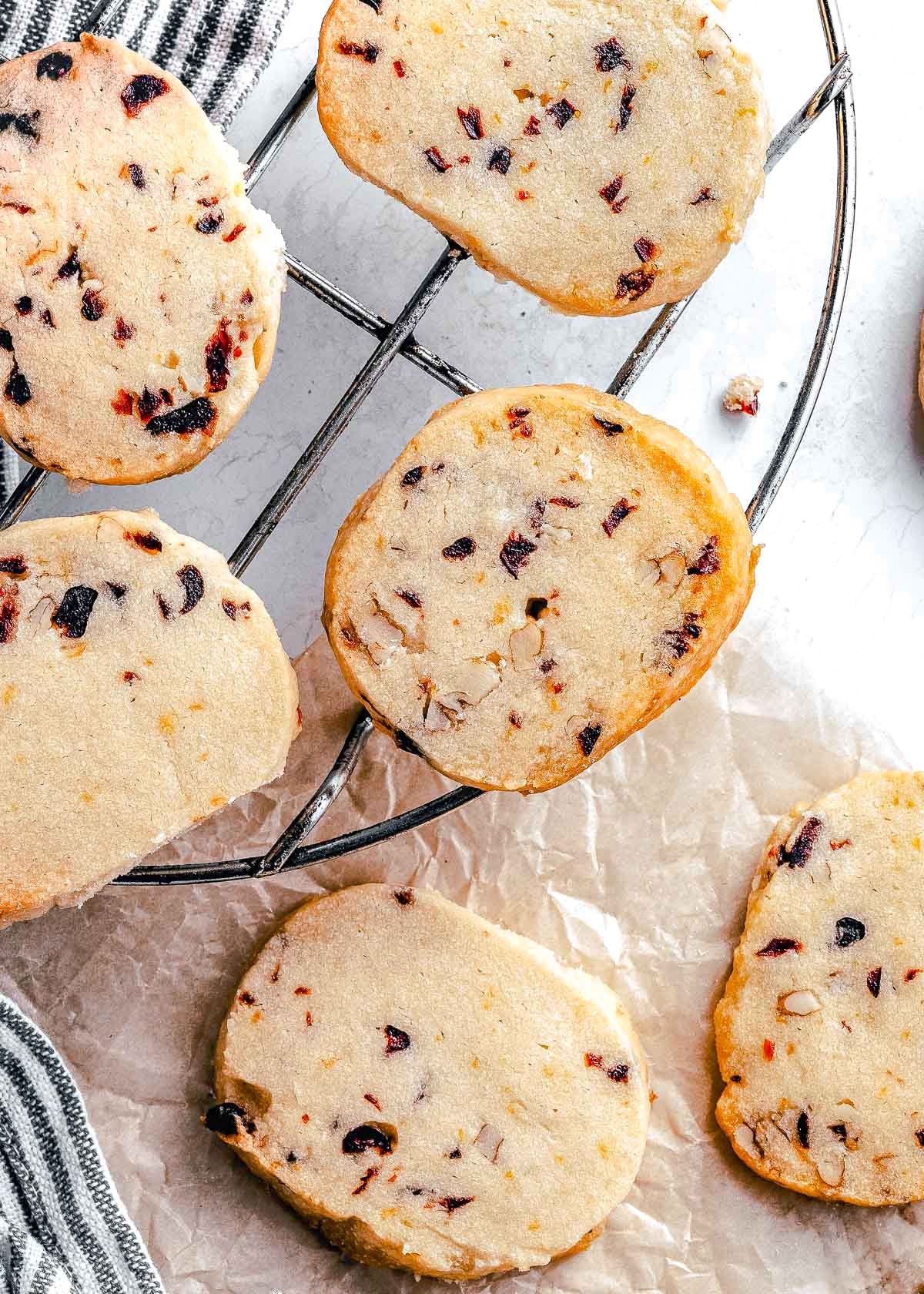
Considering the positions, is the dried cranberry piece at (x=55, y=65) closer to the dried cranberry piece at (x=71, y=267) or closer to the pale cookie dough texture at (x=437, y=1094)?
the dried cranberry piece at (x=71, y=267)

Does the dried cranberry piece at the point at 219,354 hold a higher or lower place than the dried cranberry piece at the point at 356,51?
lower

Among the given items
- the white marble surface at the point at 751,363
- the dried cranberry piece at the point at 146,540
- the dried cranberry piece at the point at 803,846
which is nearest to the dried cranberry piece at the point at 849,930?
the dried cranberry piece at the point at 803,846

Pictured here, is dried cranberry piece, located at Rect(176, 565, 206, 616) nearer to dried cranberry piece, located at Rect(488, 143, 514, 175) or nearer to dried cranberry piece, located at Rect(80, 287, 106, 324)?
dried cranberry piece, located at Rect(80, 287, 106, 324)

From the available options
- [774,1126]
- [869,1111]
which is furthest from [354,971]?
[869,1111]

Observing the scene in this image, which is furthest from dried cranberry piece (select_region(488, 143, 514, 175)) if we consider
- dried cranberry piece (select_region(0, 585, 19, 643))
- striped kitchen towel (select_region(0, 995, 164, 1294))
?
striped kitchen towel (select_region(0, 995, 164, 1294))

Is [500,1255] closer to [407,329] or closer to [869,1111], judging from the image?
[869,1111]

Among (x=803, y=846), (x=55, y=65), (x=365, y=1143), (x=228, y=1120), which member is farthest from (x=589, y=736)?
(x=55, y=65)

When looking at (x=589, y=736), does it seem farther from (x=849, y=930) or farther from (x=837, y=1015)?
(x=837, y=1015)
